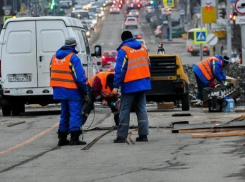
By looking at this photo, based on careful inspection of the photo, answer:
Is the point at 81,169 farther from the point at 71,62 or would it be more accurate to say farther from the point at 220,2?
the point at 220,2

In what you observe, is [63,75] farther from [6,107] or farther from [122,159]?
[6,107]

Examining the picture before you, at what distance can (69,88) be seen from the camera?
14.4m

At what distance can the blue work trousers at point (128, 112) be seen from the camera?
14.5 meters

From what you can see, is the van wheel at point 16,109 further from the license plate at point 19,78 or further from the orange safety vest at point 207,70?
the orange safety vest at point 207,70

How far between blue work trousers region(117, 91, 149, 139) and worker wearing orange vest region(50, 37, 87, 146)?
2.00 ft

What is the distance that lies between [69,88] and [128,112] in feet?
3.19

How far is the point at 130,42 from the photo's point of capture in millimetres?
14414

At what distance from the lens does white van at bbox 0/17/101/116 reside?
74.8 ft

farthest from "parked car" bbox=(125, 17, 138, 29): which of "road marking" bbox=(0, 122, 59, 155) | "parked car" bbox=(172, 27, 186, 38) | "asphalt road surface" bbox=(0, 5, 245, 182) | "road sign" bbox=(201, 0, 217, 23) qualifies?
"asphalt road surface" bbox=(0, 5, 245, 182)

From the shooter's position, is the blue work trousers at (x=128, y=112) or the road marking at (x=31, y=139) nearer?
the road marking at (x=31, y=139)

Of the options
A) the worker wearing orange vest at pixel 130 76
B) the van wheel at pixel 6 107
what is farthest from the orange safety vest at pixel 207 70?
the worker wearing orange vest at pixel 130 76

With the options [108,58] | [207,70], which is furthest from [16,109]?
[108,58]

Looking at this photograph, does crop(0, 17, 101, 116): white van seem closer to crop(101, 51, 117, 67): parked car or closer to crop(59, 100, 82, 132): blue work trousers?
crop(59, 100, 82, 132): blue work trousers

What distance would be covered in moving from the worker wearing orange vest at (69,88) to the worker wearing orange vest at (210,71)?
1018 cm
